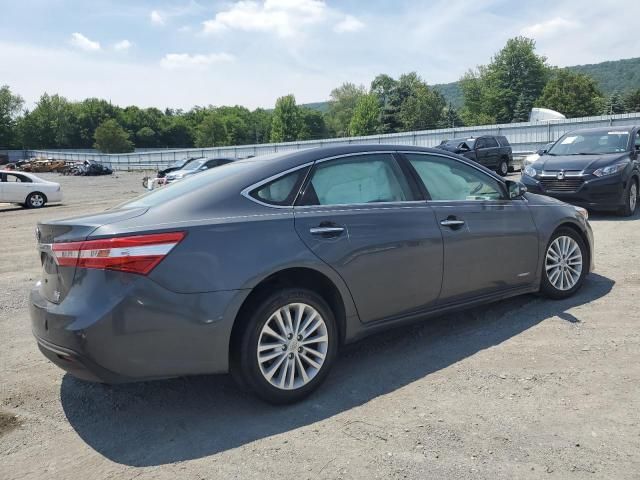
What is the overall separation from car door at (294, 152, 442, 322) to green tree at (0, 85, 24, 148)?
4811 inches

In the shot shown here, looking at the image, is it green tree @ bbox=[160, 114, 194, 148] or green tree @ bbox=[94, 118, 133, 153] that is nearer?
green tree @ bbox=[94, 118, 133, 153]

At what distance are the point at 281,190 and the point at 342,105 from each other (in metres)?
142

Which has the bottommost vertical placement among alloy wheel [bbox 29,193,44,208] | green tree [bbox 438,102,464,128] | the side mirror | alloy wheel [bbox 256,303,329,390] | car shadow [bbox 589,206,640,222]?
alloy wheel [bbox 29,193,44,208]

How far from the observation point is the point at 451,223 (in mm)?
4262

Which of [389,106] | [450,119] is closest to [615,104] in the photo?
[450,119]

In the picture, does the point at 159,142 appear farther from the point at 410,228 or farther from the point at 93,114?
the point at 410,228

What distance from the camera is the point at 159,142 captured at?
143 metres

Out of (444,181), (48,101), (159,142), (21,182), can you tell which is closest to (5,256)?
(444,181)

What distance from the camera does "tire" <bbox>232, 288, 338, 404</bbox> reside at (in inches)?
128

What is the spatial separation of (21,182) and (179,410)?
1989cm

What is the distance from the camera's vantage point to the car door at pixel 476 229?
4273 mm

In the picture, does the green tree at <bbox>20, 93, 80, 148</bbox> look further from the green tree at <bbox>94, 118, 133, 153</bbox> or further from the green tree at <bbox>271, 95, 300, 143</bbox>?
the green tree at <bbox>271, 95, 300, 143</bbox>

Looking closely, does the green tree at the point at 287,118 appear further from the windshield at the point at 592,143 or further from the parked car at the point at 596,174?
the parked car at the point at 596,174

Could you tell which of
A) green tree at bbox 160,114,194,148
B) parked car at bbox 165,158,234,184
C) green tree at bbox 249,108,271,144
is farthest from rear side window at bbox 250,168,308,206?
green tree at bbox 160,114,194,148
